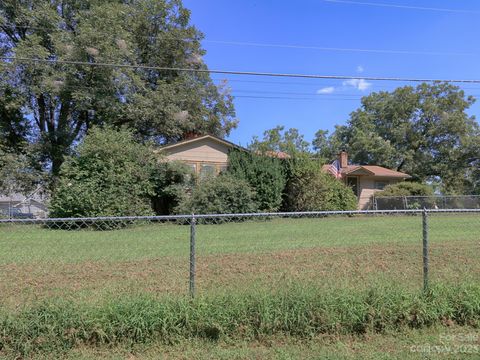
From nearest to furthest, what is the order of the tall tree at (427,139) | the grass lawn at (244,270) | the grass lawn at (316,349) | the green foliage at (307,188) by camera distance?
the grass lawn at (316,349) < the grass lawn at (244,270) < the green foliage at (307,188) < the tall tree at (427,139)

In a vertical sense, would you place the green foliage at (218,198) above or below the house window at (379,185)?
below

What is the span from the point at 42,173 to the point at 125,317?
21.6 m

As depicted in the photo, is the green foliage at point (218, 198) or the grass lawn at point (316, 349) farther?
the green foliage at point (218, 198)

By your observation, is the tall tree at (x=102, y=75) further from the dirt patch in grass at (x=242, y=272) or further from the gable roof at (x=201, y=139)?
the dirt patch in grass at (x=242, y=272)

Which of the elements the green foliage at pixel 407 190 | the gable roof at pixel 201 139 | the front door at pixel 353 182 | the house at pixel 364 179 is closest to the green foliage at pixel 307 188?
the gable roof at pixel 201 139

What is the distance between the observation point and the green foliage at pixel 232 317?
12.7 feet

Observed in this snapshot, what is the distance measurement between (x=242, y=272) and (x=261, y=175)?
12.5 meters

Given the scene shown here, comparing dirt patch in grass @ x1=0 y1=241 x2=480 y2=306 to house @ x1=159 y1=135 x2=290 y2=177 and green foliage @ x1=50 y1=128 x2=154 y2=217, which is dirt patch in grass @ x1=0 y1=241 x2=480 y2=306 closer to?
green foliage @ x1=50 y1=128 x2=154 y2=217

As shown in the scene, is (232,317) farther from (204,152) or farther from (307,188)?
(204,152)

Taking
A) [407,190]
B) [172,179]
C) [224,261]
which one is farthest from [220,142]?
[224,261]

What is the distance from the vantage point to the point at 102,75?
69.6ft

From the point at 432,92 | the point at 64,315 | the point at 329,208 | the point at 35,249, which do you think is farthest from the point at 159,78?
the point at 432,92

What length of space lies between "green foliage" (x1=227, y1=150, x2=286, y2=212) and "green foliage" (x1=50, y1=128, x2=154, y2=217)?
448cm

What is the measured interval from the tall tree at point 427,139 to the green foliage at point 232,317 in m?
34.5
